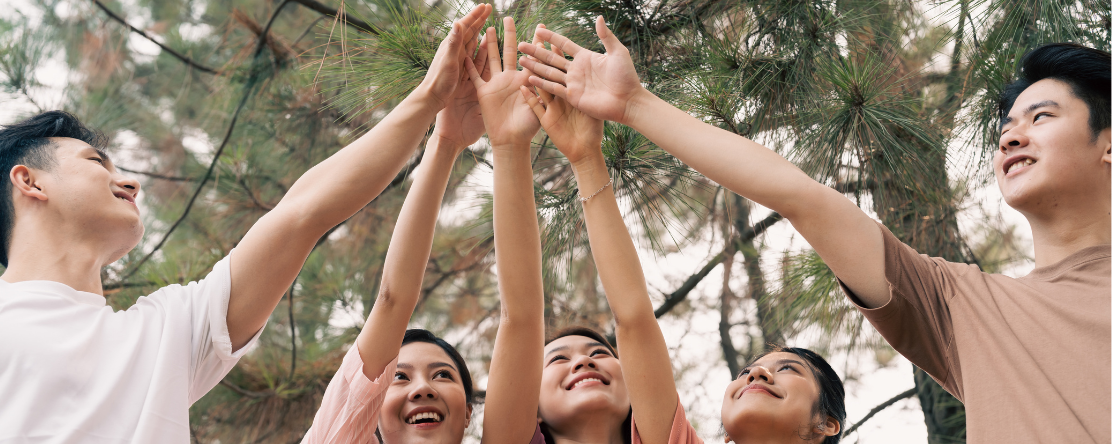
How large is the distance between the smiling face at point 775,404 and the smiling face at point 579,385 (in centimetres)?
23

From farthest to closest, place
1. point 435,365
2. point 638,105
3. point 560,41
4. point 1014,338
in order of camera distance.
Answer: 1. point 435,365
2. point 560,41
3. point 638,105
4. point 1014,338

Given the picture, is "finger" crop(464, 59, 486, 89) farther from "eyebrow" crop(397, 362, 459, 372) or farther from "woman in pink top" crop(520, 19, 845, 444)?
"eyebrow" crop(397, 362, 459, 372)

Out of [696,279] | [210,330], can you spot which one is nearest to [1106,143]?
[210,330]

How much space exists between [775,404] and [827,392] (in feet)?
0.56

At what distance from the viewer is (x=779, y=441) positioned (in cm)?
168

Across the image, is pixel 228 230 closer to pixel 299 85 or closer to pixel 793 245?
pixel 299 85

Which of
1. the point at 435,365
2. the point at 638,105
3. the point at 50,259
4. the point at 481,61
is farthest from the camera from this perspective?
the point at 435,365

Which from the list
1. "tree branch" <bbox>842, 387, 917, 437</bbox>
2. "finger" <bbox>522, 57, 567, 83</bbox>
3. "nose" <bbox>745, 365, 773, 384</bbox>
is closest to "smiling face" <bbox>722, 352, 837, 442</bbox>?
"nose" <bbox>745, 365, 773, 384</bbox>

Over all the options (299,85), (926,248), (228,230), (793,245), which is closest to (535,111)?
(793,245)

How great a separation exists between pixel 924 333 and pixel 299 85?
2306mm

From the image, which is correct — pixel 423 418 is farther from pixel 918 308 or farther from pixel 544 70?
pixel 918 308

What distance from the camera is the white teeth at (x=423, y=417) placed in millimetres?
1605

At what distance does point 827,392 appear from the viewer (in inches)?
70.1

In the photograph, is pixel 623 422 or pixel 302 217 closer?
pixel 302 217
